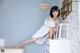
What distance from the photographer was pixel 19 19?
379 centimetres

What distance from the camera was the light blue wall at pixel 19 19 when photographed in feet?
12.3

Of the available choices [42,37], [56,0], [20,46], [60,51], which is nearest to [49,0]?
[56,0]

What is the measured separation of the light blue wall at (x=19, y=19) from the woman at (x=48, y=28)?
0.28 m

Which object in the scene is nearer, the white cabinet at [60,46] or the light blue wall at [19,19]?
the white cabinet at [60,46]

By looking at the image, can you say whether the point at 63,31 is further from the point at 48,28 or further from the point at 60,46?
the point at 48,28

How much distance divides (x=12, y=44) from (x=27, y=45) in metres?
0.33

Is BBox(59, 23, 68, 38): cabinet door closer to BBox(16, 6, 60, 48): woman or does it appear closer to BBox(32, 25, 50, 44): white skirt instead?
BBox(16, 6, 60, 48): woman

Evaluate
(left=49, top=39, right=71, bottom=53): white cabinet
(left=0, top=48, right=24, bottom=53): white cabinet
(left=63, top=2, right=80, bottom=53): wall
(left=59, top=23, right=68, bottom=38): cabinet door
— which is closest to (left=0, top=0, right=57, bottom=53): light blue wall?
(left=0, top=48, right=24, bottom=53): white cabinet

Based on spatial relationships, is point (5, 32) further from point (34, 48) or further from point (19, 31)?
point (34, 48)

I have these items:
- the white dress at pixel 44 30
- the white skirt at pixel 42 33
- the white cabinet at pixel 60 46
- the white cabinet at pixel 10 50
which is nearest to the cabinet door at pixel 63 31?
the white cabinet at pixel 60 46

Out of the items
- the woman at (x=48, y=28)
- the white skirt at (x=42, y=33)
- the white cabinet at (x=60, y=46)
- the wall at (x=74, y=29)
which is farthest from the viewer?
the white skirt at (x=42, y=33)

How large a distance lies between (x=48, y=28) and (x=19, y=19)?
2.76 ft

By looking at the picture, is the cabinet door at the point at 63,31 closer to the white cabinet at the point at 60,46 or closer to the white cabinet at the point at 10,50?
the white cabinet at the point at 60,46

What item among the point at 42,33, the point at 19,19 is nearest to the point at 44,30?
the point at 42,33
